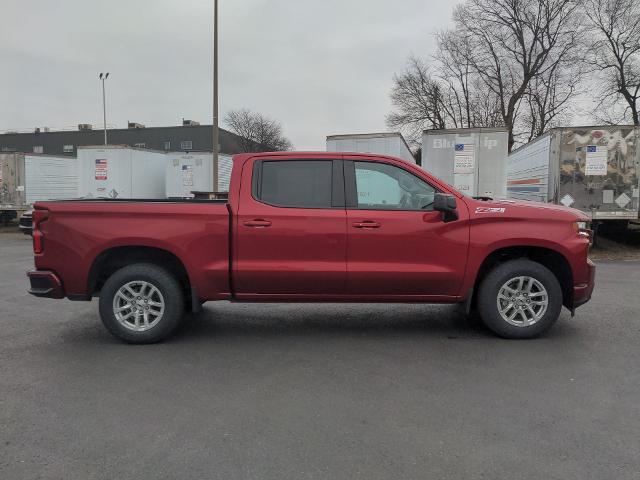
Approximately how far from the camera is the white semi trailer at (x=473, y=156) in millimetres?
12328

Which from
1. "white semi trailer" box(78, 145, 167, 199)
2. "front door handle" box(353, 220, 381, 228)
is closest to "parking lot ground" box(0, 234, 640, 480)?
"front door handle" box(353, 220, 381, 228)

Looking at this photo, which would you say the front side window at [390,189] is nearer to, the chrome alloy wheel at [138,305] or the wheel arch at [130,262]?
the wheel arch at [130,262]

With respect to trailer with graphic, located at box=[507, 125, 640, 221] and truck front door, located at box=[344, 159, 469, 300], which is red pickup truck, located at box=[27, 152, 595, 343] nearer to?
truck front door, located at box=[344, 159, 469, 300]

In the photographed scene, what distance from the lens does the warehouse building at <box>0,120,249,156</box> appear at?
185 ft

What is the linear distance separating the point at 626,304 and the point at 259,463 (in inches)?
236

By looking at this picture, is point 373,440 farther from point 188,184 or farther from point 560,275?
point 188,184

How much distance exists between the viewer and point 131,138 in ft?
195

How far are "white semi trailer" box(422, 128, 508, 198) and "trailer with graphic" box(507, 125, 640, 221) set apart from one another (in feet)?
4.09

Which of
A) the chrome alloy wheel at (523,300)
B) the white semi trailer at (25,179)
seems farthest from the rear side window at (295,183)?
the white semi trailer at (25,179)

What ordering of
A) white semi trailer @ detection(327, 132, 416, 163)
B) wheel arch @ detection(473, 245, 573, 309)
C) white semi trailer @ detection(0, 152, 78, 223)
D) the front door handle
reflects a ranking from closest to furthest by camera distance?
the front door handle
wheel arch @ detection(473, 245, 573, 309)
white semi trailer @ detection(327, 132, 416, 163)
white semi trailer @ detection(0, 152, 78, 223)

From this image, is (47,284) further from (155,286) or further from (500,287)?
(500,287)

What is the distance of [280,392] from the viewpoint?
3.87m

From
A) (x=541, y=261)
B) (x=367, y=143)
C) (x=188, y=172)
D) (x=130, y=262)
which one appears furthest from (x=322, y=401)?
(x=188, y=172)

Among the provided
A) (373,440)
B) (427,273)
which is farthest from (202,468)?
(427,273)
